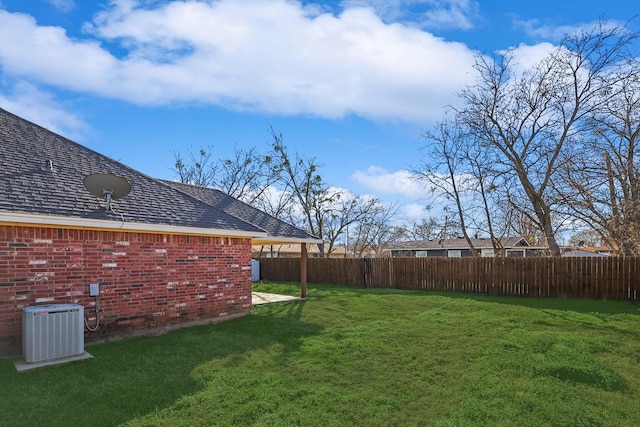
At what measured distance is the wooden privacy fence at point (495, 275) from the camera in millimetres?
11211

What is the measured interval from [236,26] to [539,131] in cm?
1285

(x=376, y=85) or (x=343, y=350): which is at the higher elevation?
(x=376, y=85)

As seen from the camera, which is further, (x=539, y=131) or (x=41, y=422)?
(x=539, y=131)

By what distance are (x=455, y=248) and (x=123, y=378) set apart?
33.2m

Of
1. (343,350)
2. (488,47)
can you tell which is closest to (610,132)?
(488,47)

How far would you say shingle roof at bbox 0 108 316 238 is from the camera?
6324mm

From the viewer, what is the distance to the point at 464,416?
13.0 ft

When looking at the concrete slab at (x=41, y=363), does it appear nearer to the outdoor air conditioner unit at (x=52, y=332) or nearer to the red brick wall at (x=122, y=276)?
the outdoor air conditioner unit at (x=52, y=332)

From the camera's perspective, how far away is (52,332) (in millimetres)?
5555

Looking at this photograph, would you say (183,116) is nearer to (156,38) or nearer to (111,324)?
(156,38)

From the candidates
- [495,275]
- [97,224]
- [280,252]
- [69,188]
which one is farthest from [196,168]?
[97,224]

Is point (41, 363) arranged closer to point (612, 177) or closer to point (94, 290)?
point (94, 290)

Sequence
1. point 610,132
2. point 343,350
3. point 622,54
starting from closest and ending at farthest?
point 343,350, point 610,132, point 622,54

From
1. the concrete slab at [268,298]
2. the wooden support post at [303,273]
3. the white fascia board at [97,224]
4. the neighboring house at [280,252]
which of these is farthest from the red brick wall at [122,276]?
the neighboring house at [280,252]
